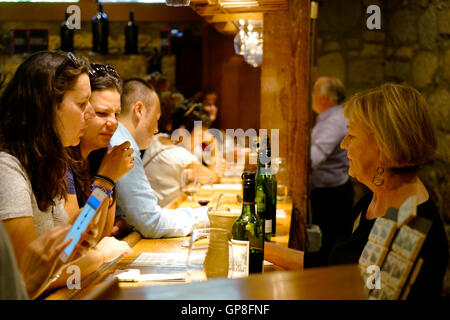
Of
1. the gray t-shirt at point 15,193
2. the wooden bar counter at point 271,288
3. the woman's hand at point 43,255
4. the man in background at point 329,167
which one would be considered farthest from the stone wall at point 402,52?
the woman's hand at point 43,255

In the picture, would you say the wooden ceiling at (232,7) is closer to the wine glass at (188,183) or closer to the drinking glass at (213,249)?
the wine glass at (188,183)

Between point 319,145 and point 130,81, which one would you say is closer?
point 130,81

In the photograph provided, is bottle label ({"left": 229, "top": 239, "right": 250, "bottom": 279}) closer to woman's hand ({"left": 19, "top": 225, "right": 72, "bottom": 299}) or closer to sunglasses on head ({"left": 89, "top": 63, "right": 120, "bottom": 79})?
woman's hand ({"left": 19, "top": 225, "right": 72, "bottom": 299})

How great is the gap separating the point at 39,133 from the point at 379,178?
108 centimetres

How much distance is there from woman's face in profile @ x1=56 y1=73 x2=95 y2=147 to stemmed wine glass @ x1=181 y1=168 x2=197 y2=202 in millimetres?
1026

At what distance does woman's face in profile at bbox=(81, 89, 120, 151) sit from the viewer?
2.16 meters

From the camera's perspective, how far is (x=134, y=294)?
2.71 ft

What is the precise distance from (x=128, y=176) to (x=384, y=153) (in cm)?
112

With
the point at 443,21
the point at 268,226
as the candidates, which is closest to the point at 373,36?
the point at 443,21

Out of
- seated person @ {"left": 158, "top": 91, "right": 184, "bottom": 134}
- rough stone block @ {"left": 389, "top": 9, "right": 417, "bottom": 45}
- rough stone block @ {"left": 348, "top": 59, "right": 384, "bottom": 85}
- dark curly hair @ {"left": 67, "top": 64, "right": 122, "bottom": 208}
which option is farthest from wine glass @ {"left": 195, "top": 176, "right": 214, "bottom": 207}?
rough stone block @ {"left": 348, "top": 59, "right": 384, "bottom": 85}

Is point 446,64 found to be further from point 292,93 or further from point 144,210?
point 144,210

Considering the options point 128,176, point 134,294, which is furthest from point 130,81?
point 134,294

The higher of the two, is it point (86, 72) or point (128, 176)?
point (86, 72)
